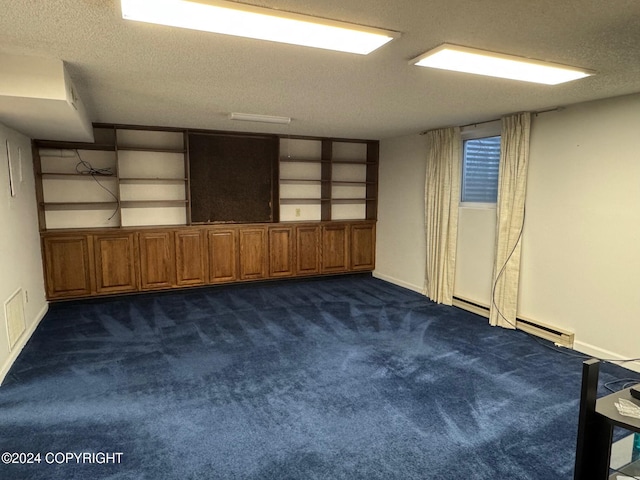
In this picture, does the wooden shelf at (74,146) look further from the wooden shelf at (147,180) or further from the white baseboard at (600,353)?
the white baseboard at (600,353)

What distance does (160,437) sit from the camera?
239 centimetres

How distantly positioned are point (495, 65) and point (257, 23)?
157cm

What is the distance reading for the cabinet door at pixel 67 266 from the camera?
193 inches

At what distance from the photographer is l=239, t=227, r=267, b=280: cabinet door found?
5.97 m

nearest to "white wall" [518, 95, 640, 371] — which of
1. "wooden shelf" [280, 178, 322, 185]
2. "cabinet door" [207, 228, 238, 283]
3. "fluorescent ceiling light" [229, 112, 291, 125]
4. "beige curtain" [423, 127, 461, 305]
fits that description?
"beige curtain" [423, 127, 461, 305]

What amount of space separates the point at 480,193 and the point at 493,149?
0.54 meters

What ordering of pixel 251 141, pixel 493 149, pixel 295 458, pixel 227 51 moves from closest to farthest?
1. pixel 295 458
2. pixel 227 51
3. pixel 493 149
4. pixel 251 141

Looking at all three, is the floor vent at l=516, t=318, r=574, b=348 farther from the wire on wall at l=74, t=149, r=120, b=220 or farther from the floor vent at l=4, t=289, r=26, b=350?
the wire on wall at l=74, t=149, r=120, b=220

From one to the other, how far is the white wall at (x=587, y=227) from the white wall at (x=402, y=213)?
5.79ft

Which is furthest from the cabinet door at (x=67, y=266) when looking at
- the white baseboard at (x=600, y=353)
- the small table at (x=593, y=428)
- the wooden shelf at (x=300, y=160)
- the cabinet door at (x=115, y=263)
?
the white baseboard at (x=600, y=353)

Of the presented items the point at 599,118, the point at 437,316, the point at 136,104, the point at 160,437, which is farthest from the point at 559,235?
the point at 136,104

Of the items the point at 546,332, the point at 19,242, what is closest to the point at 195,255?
the point at 19,242

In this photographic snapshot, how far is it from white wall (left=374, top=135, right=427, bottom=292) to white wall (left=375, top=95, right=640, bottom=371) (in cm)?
176

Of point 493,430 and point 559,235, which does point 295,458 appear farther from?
point 559,235
